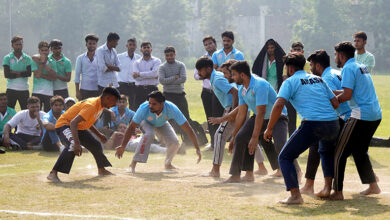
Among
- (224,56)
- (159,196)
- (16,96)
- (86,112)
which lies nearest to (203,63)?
(86,112)

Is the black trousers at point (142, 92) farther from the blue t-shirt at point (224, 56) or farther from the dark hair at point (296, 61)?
the dark hair at point (296, 61)

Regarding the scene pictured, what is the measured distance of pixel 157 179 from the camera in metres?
9.80

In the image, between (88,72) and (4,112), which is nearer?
(4,112)

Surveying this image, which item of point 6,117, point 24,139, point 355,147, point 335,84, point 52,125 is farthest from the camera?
point 6,117

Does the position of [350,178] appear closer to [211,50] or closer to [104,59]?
[211,50]

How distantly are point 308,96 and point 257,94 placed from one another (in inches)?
49.0

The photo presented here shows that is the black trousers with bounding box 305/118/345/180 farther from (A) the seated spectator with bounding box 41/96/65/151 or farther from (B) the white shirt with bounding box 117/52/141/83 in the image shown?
(B) the white shirt with bounding box 117/52/141/83

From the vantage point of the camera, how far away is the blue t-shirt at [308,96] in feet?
24.9

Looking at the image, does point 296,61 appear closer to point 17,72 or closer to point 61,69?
point 61,69

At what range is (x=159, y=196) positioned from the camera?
8.18 m

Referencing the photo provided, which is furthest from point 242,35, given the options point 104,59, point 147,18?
point 104,59

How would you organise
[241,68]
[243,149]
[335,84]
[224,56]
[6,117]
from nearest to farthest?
[335,84] → [241,68] → [243,149] → [224,56] → [6,117]

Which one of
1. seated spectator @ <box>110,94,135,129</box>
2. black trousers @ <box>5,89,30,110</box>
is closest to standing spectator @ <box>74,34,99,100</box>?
seated spectator @ <box>110,94,135,129</box>

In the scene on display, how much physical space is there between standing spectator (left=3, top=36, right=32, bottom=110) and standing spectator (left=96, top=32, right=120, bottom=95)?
155cm
